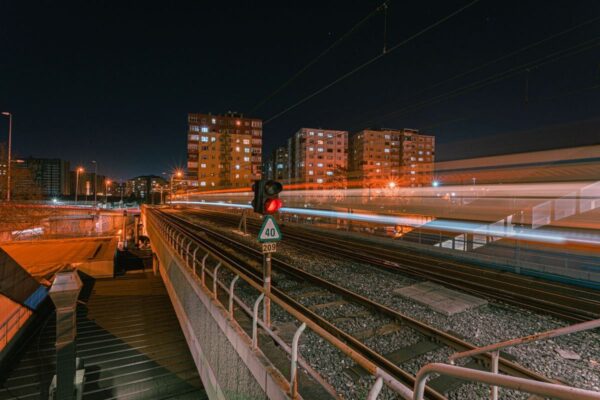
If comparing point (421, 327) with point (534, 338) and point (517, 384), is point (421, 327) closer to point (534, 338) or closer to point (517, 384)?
point (534, 338)

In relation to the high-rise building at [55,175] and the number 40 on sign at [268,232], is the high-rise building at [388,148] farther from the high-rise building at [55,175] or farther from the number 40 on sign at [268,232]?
the high-rise building at [55,175]

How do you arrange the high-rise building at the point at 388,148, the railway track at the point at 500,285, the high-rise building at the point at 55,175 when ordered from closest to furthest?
the railway track at the point at 500,285 < the high-rise building at the point at 388,148 < the high-rise building at the point at 55,175

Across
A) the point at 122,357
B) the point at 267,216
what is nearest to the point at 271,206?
the point at 267,216

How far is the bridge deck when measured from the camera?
9508 mm

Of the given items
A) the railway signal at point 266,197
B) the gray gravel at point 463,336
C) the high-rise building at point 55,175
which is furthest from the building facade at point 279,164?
the railway signal at point 266,197

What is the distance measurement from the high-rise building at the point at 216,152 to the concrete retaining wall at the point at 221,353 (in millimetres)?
78852

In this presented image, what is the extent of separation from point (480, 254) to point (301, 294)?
30.3 ft

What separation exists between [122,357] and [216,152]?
82.6 metres

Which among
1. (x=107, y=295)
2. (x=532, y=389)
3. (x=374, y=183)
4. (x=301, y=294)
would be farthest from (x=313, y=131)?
(x=532, y=389)

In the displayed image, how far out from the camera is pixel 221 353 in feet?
18.8

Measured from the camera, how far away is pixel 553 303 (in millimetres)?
7117

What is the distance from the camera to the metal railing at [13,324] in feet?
40.2

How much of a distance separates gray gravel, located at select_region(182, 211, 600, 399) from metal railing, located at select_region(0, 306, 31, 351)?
11720mm

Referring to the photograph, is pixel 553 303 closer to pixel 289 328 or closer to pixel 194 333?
pixel 289 328
